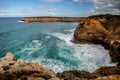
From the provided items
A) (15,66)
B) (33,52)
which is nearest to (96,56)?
(33,52)

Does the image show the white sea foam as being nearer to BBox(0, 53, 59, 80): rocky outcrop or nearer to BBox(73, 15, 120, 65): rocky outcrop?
BBox(73, 15, 120, 65): rocky outcrop

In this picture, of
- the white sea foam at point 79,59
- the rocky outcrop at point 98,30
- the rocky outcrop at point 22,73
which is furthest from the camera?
the rocky outcrop at point 98,30

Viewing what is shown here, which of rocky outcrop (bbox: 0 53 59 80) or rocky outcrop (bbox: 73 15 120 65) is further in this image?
rocky outcrop (bbox: 73 15 120 65)

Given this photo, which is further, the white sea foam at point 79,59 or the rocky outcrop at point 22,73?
the white sea foam at point 79,59

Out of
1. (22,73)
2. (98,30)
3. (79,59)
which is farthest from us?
(98,30)

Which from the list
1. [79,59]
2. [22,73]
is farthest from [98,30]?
[22,73]

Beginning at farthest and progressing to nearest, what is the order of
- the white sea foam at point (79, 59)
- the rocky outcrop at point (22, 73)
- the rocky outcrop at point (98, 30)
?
the rocky outcrop at point (98, 30)
the white sea foam at point (79, 59)
the rocky outcrop at point (22, 73)

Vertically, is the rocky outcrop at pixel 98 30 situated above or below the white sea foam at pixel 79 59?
above

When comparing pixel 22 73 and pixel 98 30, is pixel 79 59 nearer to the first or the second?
pixel 98 30

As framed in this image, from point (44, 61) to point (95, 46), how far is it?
Result: 1507 centimetres

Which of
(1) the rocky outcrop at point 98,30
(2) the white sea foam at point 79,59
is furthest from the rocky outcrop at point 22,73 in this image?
(1) the rocky outcrop at point 98,30

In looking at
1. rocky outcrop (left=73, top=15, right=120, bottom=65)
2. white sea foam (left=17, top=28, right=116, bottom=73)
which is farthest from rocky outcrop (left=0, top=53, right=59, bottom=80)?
rocky outcrop (left=73, top=15, right=120, bottom=65)

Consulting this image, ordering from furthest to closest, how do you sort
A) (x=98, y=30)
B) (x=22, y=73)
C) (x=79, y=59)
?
(x=98, y=30) < (x=79, y=59) < (x=22, y=73)

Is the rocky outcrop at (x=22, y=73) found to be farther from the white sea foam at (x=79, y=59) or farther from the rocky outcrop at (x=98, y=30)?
the rocky outcrop at (x=98, y=30)
